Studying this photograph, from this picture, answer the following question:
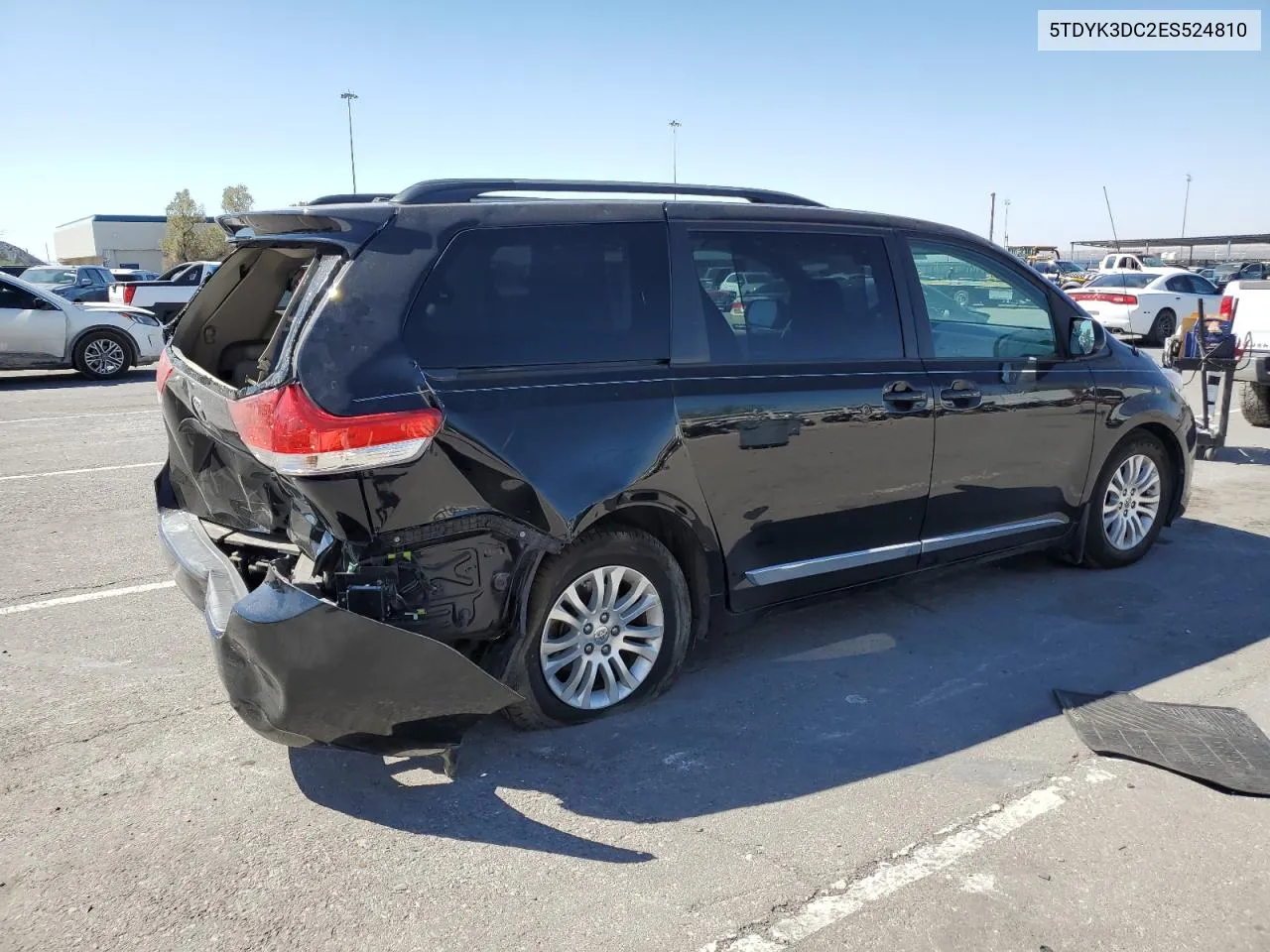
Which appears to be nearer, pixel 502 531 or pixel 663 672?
pixel 502 531

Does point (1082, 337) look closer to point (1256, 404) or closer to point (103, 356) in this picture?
point (1256, 404)

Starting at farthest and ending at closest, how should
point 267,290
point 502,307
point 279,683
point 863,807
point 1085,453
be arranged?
1. point 1085,453
2. point 267,290
3. point 502,307
4. point 863,807
5. point 279,683

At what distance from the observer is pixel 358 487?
3166mm

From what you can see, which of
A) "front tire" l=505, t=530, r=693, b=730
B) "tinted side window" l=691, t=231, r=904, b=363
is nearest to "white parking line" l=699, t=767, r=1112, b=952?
"front tire" l=505, t=530, r=693, b=730

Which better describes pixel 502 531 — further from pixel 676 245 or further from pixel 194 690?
pixel 194 690

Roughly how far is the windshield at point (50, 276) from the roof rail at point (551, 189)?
26.0 m

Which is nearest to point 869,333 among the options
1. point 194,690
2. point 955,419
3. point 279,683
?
point 955,419

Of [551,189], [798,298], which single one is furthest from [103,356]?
[798,298]

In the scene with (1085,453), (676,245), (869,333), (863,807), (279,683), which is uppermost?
(676,245)

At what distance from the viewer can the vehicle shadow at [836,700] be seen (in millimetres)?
3354

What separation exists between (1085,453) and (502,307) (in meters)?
3.38

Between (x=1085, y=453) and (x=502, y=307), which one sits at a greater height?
(x=502, y=307)

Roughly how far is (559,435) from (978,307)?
8.70ft

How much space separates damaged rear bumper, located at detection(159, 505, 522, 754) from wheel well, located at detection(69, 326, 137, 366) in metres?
13.4
